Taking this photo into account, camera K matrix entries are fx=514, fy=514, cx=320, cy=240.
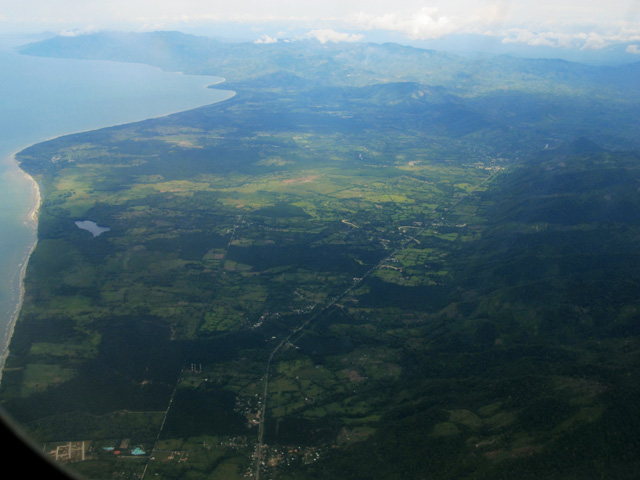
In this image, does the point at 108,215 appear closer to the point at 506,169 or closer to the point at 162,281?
the point at 162,281

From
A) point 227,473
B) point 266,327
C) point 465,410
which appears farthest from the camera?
point 266,327

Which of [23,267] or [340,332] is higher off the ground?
[23,267]

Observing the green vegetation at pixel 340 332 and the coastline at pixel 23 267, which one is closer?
the green vegetation at pixel 340 332

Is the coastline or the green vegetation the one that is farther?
the coastline

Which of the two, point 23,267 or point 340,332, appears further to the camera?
point 23,267

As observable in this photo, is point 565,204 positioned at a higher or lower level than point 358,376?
higher

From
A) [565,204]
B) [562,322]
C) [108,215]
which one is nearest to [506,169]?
[565,204]

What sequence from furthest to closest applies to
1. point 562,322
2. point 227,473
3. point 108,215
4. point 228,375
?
point 108,215
point 562,322
point 228,375
point 227,473

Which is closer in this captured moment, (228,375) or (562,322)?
(228,375)
